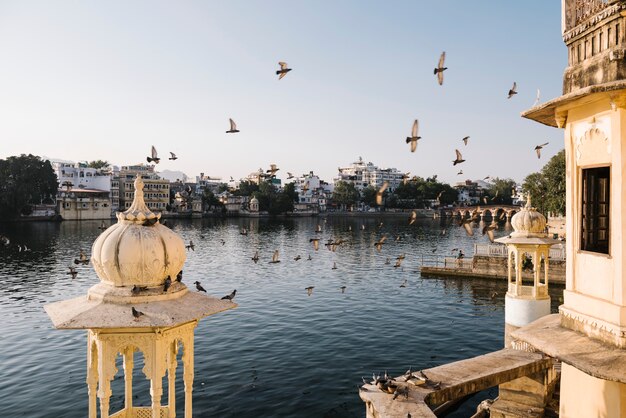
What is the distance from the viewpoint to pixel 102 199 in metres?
124

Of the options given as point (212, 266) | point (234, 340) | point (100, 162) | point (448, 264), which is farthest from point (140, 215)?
point (100, 162)

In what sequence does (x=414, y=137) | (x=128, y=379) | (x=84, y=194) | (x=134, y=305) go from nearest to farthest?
(x=134, y=305) → (x=128, y=379) → (x=414, y=137) → (x=84, y=194)

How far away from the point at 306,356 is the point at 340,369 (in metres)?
2.44

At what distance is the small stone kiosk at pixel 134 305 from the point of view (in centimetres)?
666

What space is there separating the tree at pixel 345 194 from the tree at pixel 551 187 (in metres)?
103

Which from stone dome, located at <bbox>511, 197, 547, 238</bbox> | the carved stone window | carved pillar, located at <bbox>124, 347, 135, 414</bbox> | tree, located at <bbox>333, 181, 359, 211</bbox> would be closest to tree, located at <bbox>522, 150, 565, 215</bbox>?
stone dome, located at <bbox>511, 197, 547, 238</bbox>

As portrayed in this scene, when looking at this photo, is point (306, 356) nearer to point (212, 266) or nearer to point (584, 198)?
point (584, 198)

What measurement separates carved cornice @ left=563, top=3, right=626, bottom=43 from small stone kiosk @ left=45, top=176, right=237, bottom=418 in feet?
23.6

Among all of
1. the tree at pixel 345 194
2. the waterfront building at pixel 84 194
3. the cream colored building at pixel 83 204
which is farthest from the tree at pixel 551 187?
the tree at pixel 345 194

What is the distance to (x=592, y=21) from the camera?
301 inches

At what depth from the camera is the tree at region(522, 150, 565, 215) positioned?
64.1 m

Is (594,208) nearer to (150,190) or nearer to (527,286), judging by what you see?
(527,286)

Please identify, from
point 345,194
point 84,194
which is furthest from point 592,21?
point 345,194

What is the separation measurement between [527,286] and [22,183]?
110 meters
